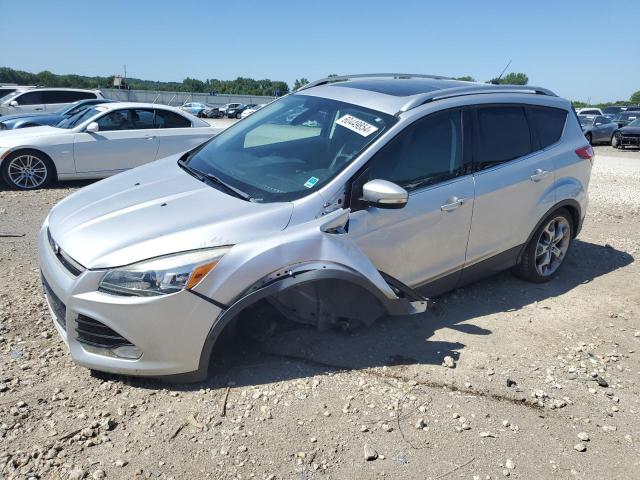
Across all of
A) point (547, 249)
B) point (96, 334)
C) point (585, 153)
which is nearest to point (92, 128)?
point (96, 334)

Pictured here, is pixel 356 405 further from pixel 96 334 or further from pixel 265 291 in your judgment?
pixel 96 334

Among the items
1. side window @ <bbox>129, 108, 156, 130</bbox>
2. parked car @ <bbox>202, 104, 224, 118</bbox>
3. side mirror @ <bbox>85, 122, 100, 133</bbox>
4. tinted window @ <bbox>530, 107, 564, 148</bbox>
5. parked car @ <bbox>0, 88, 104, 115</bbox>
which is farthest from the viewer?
parked car @ <bbox>202, 104, 224, 118</bbox>

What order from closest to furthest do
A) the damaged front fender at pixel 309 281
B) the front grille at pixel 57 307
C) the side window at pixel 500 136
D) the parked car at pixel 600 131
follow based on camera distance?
the damaged front fender at pixel 309 281 < the front grille at pixel 57 307 < the side window at pixel 500 136 < the parked car at pixel 600 131

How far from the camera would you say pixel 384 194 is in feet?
10.1

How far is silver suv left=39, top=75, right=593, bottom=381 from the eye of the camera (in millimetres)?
2764

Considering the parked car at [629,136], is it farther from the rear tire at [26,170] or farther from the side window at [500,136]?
the rear tire at [26,170]

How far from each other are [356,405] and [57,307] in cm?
185

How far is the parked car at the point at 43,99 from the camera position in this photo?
55.1 feet

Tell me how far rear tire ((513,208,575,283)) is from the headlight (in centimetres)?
325

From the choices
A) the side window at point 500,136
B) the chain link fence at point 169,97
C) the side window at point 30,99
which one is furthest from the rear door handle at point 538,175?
the chain link fence at point 169,97

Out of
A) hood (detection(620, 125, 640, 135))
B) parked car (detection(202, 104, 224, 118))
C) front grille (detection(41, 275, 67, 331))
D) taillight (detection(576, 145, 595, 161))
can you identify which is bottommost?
parked car (detection(202, 104, 224, 118))

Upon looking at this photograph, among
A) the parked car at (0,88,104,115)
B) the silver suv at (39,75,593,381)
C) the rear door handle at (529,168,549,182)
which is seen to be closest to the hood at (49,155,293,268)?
the silver suv at (39,75,593,381)

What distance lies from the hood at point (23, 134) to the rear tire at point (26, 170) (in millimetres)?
209

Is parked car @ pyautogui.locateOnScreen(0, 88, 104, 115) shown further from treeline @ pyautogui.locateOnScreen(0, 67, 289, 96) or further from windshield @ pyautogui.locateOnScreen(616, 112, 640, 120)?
treeline @ pyautogui.locateOnScreen(0, 67, 289, 96)
